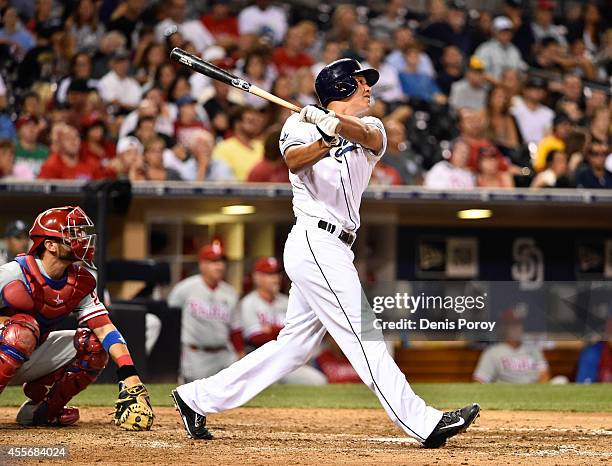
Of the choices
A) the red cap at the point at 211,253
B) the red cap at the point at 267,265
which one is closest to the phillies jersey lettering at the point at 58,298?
the red cap at the point at 211,253

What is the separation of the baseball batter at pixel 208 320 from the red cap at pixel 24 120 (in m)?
1.89

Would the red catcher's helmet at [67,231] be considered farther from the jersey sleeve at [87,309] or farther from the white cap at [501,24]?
the white cap at [501,24]

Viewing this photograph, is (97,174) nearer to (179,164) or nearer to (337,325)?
(179,164)

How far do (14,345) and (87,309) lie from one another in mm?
440

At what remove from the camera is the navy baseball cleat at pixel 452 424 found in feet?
15.4

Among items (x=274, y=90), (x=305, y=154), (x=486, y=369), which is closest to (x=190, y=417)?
(x=305, y=154)

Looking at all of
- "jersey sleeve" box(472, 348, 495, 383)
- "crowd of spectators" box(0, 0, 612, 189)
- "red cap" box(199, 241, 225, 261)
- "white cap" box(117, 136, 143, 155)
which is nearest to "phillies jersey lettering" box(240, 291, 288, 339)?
"red cap" box(199, 241, 225, 261)

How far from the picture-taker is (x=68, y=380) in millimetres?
5387

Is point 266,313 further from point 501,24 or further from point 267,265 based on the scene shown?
point 501,24

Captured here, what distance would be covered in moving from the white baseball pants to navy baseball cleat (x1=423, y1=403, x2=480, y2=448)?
0.03 meters

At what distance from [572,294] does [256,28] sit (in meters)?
4.62

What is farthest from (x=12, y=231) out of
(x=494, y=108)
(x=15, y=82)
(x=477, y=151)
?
(x=494, y=108)

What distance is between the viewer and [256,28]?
1196 centimetres

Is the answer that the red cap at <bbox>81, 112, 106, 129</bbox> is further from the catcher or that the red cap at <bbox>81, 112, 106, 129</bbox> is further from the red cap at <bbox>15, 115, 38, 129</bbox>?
the catcher
